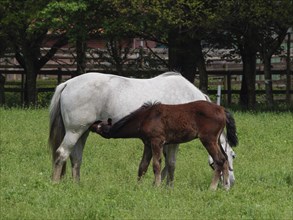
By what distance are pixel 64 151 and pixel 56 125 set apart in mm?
562

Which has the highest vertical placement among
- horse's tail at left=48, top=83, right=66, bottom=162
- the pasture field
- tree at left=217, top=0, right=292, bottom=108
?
tree at left=217, top=0, right=292, bottom=108

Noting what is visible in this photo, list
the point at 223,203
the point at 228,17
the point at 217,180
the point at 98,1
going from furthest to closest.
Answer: the point at 98,1, the point at 228,17, the point at 217,180, the point at 223,203

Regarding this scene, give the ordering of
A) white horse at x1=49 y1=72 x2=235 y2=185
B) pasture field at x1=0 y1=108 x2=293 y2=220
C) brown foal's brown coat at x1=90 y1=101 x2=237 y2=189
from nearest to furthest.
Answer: pasture field at x1=0 y1=108 x2=293 y2=220 → brown foal's brown coat at x1=90 y1=101 x2=237 y2=189 → white horse at x1=49 y1=72 x2=235 y2=185

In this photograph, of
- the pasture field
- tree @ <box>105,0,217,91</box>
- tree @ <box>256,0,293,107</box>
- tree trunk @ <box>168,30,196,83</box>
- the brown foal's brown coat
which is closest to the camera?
the pasture field

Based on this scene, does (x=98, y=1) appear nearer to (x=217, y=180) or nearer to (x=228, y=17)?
(x=228, y=17)

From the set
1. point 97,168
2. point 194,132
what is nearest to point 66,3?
point 97,168

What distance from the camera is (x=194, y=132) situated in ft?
35.9

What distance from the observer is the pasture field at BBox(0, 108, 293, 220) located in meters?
8.48

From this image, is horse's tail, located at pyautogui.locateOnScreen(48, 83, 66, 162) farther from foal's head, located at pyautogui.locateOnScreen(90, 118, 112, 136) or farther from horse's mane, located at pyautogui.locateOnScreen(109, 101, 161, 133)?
horse's mane, located at pyautogui.locateOnScreen(109, 101, 161, 133)

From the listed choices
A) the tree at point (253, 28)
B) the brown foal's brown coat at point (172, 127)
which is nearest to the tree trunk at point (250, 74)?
the tree at point (253, 28)

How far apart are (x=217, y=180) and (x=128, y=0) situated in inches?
511

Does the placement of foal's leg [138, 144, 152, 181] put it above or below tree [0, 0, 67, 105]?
below

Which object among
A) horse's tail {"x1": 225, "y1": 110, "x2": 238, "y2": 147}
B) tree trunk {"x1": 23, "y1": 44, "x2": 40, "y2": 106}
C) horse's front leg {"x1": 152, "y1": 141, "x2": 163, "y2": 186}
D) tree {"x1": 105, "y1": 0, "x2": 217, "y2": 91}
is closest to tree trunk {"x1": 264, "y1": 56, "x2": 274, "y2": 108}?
tree {"x1": 105, "y1": 0, "x2": 217, "y2": 91}

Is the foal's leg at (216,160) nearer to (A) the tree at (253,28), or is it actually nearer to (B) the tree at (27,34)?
(A) the tree at (253,28)
